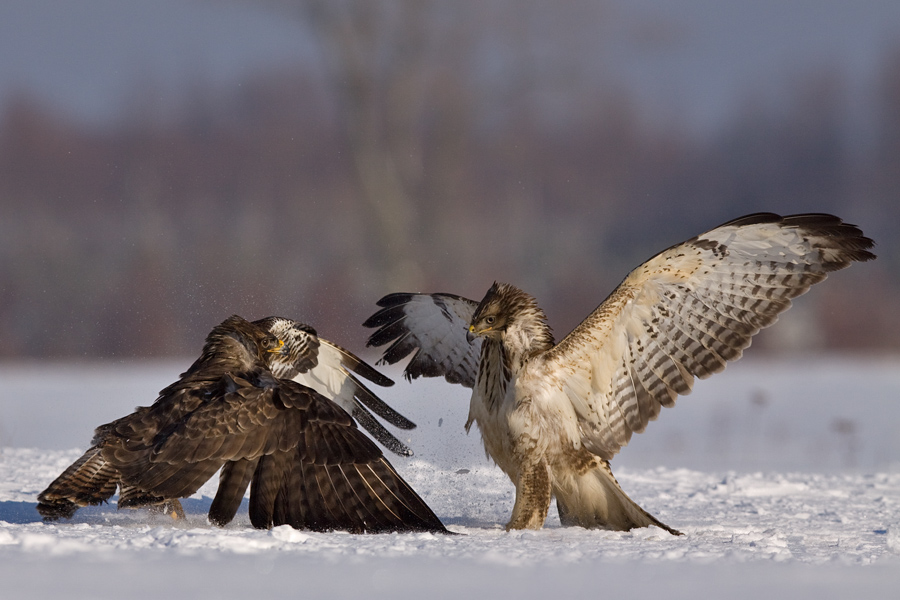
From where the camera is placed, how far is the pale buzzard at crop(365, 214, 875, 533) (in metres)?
5.45

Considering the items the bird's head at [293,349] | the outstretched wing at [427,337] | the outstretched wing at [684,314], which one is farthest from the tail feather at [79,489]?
the outstretched wing at [427,337]

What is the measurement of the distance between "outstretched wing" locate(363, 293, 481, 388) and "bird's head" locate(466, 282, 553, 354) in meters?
1.09

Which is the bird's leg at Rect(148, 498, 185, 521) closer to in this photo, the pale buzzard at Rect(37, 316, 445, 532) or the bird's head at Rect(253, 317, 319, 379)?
the pale buzzard at Rect(37, 316, 445, 532)

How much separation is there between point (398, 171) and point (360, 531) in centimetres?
2559

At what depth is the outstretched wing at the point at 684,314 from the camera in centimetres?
544

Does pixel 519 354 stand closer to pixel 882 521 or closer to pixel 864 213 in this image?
pixel 882 521

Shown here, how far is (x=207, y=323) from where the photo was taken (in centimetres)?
1656

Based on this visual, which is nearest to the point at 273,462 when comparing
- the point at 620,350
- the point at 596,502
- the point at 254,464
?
the point at 254,464

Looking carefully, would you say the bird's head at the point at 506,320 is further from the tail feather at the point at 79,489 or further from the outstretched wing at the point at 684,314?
the tail feather at the point at 79,489

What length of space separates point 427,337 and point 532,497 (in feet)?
5.70

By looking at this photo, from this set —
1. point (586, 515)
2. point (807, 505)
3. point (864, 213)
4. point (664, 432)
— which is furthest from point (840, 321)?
point (864, 213)

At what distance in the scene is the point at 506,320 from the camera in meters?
5.61

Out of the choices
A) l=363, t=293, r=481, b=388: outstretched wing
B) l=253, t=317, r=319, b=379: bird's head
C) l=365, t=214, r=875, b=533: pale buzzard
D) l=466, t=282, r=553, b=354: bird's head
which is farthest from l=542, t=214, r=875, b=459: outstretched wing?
l=253, t=317, r=319, b=379: bird's head

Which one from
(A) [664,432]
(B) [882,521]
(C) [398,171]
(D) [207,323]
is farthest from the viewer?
(C) [398,171]
